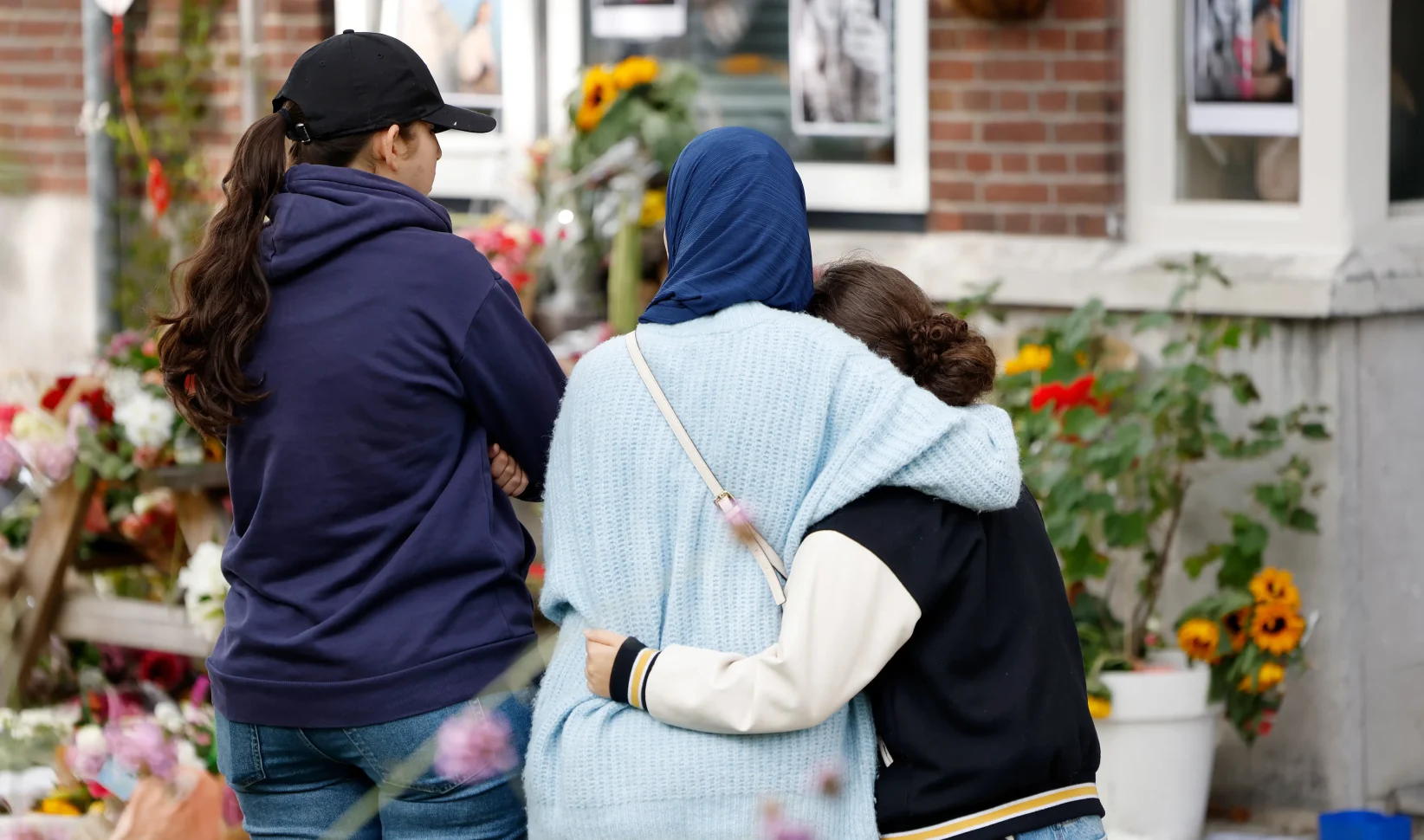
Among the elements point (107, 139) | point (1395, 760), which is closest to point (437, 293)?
Result: point (1395, 760)

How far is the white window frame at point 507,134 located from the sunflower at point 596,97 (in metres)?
0.45

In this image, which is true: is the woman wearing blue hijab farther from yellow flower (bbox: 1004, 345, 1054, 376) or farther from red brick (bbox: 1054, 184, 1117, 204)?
red brick (bbox: 1054, 184, 1117, 204)

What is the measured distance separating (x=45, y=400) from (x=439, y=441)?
2473 millimetres

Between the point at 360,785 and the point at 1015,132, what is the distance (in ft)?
9.74

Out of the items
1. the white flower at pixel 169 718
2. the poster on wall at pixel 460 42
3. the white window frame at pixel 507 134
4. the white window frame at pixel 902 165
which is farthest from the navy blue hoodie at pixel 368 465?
the poster on wall at pixel 460 42

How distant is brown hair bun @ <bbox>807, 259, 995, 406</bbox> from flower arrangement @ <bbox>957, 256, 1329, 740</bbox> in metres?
1.87

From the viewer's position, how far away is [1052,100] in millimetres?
4551

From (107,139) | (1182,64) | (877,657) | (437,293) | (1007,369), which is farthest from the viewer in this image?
(107,139)

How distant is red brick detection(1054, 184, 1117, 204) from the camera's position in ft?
14.8

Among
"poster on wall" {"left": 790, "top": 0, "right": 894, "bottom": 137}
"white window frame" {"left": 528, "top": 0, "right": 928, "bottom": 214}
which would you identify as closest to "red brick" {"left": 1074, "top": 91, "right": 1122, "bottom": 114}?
"white window frame" {"left": 528, "top": 0, "right": 928, "bottom": 214}

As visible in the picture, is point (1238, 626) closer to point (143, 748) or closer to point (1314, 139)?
point (1314, 139)

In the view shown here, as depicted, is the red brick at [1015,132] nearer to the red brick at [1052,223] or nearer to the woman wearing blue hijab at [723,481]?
the red brick at [1052,223]

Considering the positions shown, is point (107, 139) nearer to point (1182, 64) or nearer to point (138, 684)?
point (138, 684)

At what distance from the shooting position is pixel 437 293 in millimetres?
2107
